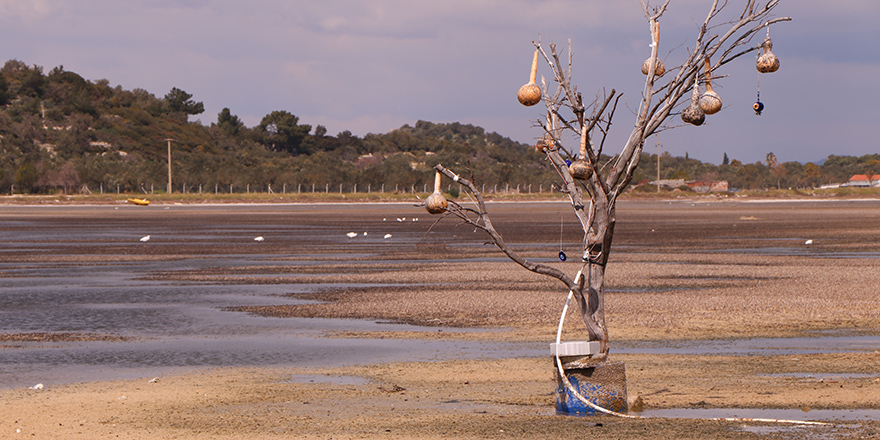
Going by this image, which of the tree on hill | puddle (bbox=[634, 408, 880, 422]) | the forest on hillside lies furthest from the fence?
puddle (bbox=[634, 408, 880, 422])

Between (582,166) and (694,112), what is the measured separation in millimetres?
1255

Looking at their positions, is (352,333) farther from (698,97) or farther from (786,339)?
(698,97)

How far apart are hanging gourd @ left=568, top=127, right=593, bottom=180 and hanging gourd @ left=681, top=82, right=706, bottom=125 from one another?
1017 millimetres

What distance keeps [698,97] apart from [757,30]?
84 centimetres

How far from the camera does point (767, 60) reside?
29.1 feet

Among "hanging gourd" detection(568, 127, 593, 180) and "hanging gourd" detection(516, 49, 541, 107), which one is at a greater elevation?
"hanging gourd" detection(516, 49, 541, 107)

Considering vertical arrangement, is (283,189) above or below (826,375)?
above

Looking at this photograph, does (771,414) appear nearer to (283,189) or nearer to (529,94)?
(529,94)

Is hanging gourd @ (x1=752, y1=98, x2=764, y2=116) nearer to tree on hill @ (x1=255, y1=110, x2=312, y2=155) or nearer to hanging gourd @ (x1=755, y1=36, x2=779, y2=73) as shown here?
hanging gourd @ (x1=755, y1=36, x2=779, y2=73)

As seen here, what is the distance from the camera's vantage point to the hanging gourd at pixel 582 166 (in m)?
8.32

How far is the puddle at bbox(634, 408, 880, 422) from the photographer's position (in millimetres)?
8883


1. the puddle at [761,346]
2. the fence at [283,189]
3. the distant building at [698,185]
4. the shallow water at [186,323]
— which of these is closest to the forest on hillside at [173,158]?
the fence at [283,189]

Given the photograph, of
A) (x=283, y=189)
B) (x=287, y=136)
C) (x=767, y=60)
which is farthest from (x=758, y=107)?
(x=287, y=136)

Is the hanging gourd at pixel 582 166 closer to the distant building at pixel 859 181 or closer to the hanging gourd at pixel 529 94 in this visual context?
the hanging gourd at pixel 529 94
